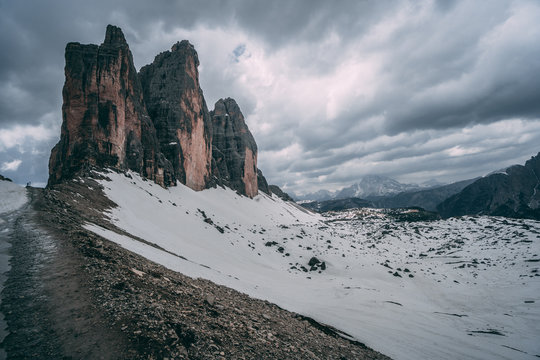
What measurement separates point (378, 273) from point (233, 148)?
73.8 metres

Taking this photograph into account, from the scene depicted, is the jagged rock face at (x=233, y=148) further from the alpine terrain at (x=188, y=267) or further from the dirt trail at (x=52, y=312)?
the dirt trail at (x=52, y=312)

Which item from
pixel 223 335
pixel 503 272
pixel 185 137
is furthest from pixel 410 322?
pixel 185 137

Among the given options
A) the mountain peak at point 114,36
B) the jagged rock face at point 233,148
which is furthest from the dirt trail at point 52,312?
the jagged rock face at point 233,148

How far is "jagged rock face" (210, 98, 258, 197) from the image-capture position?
85.5 meters

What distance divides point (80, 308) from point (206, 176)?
6364cm

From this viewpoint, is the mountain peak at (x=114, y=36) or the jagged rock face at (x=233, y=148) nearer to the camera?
the mountain peak at (x=114, y=36)

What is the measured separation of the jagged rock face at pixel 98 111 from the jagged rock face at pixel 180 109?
11976mm

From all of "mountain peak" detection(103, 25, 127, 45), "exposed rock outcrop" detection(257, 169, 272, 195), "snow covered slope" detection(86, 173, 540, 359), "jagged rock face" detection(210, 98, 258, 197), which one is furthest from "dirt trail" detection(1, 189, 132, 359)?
"exposed rock outcrop" detection(257, 169, 272, 195)

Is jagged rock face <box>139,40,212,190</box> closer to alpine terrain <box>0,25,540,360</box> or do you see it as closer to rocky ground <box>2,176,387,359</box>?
alpine terrain <box>0,25,540,360</box>

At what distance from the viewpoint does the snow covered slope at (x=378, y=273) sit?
12.1m

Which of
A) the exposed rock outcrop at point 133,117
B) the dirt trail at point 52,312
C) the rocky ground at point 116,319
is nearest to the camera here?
the dirt trail at point 52,312

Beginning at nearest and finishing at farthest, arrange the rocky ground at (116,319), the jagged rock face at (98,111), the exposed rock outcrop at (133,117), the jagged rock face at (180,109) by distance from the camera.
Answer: the rocky ground at (116,319), the jagged rock face at (98,111), the exposed rock outcrop at (133,117), the jagged rock face at (180,109)

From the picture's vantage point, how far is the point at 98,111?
38469 millimetres

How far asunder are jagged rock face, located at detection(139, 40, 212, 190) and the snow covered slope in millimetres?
9835
